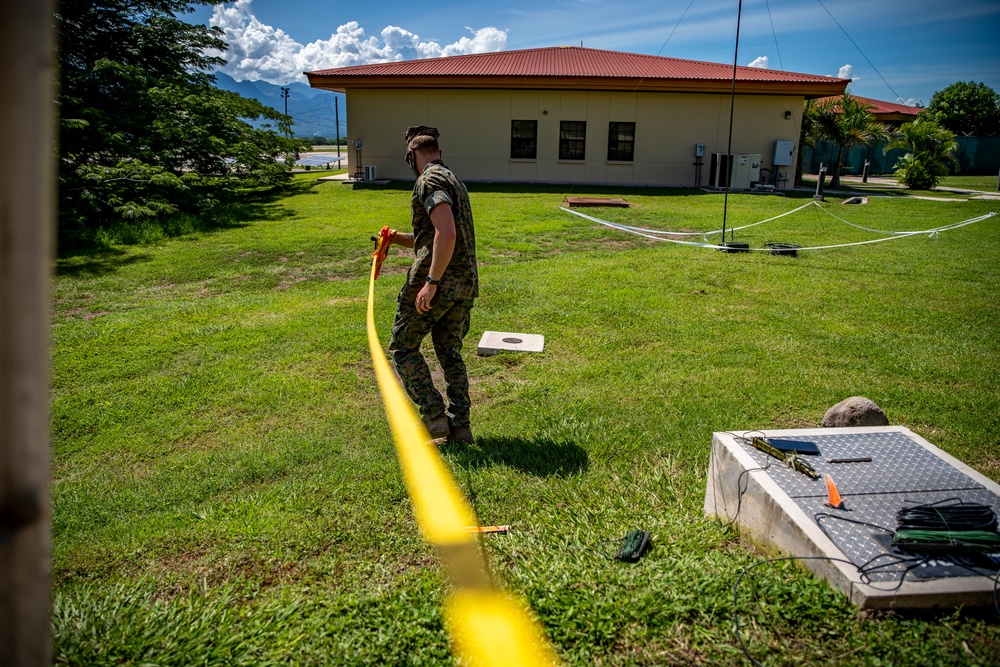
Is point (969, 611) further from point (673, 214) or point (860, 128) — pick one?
point (860, 128)

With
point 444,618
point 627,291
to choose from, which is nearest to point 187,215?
point 627,291

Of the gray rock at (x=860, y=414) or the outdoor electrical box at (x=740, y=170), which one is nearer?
the gray rock at (x=860, y=414)

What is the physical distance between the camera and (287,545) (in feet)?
10.7

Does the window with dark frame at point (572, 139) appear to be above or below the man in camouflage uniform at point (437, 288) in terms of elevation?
above

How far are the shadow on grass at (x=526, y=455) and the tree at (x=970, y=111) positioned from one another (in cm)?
5963

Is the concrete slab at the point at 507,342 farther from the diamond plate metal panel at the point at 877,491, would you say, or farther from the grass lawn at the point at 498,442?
the diamond plate metal panel at the point at 877,491

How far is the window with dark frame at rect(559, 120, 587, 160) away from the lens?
26469 millimetres

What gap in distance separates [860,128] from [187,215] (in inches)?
1015

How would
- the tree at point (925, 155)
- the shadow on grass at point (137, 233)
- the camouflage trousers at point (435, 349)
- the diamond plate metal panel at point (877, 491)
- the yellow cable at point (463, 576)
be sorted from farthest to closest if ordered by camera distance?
the tree at point (925, 155) < the shadow on grass at point (137, 233) < the camouflage trousers at point (435, 349) < the diamond plate metal panel at point (877, 491) < the yellow cable at point (463, 576)

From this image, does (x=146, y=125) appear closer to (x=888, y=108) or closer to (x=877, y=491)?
(x=877, y=491)

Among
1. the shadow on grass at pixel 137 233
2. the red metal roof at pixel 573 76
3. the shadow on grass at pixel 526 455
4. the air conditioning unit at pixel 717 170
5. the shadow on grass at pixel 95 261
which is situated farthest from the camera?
the air conditioning unit at pixel 717 170

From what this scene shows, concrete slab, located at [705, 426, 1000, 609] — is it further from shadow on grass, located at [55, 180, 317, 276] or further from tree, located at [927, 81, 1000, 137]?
tree, located at [927, 81, 1000, 137]

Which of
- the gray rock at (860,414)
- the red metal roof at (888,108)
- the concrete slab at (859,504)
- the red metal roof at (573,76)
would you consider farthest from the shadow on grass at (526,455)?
the red metal roof at (888,108)

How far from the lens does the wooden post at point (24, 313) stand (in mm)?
696
